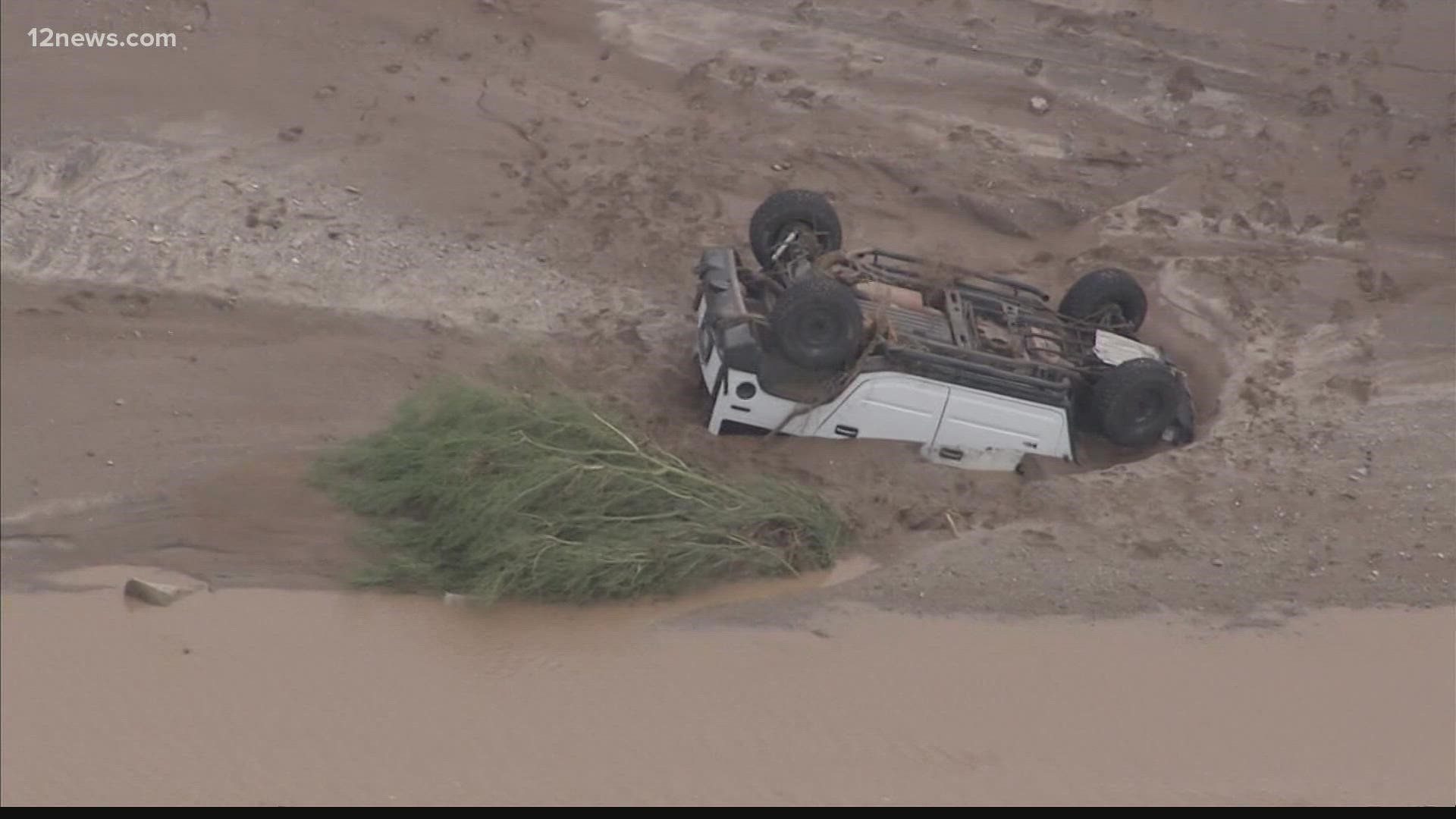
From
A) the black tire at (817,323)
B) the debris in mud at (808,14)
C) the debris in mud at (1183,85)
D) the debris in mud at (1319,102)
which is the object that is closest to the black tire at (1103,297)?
the black tire at (817,323)

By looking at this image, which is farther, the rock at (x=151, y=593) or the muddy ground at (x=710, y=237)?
the muddy ground at (x=710, y=237)

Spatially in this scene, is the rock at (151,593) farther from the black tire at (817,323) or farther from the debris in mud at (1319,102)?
the debris in mud at (1319,102)

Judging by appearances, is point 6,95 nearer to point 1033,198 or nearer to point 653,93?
point 653,93

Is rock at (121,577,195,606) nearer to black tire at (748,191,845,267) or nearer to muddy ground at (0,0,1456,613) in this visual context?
muddy ground at (0,0,1456,613)

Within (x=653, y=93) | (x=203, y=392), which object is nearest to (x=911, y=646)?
(x=203, y=392)

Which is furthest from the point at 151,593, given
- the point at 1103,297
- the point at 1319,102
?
the point at 1319,102

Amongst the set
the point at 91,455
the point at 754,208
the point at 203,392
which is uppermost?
the point at 754,208
